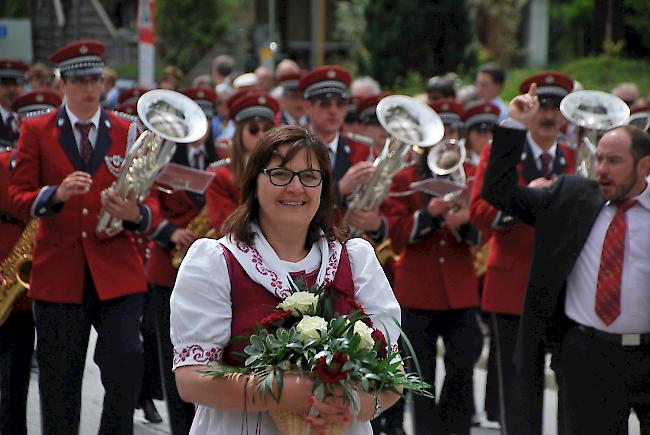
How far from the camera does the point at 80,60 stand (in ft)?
21.3

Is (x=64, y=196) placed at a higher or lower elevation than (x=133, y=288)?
higher

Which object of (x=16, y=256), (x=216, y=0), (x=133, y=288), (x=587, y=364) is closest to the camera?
(x=587, y=364)

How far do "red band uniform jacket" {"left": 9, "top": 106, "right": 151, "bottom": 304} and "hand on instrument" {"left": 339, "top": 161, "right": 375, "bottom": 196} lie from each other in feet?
3.88

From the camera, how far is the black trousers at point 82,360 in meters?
6.16

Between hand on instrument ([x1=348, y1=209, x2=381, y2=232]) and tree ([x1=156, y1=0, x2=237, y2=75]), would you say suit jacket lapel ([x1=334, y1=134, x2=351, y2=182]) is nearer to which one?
hand on instrument ([x1=348, y1=209, x2=381, y2=232])

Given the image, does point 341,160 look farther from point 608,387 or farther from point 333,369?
point 333,369

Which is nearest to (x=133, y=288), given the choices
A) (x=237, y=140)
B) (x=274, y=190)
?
(x=237, y=140)

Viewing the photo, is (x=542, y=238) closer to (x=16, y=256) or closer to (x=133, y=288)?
(x=133, y=288)

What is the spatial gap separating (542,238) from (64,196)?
7.58ft

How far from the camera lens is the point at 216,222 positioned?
7.25m

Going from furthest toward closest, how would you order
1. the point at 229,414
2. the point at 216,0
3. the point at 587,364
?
the point at 216,0 → the point at 587,364 → the point at 229,414

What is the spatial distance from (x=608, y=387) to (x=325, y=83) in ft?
9.57

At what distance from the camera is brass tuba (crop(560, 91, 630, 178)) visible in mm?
7074

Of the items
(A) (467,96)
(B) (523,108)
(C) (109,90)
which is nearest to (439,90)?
(A) (467,96)
